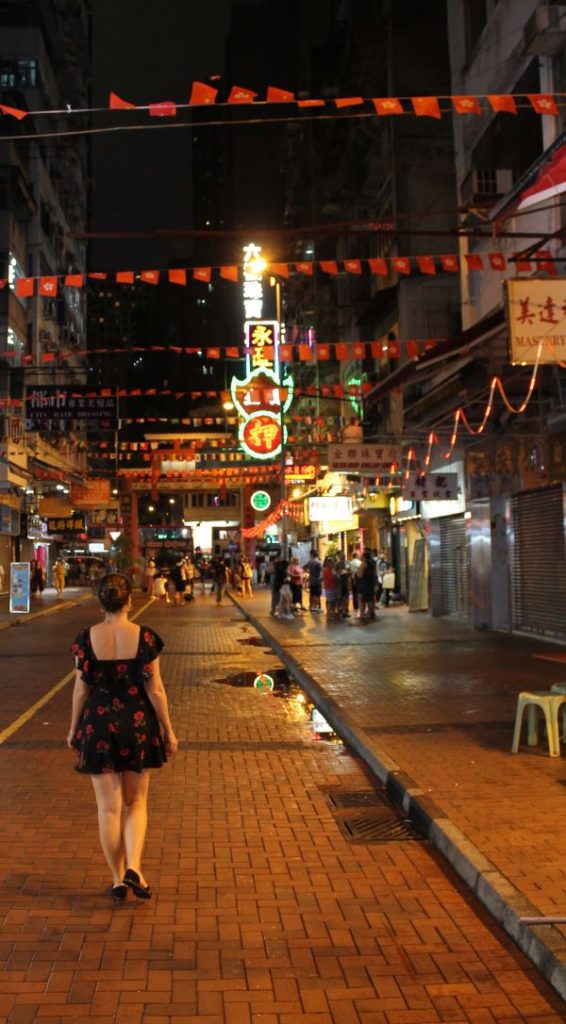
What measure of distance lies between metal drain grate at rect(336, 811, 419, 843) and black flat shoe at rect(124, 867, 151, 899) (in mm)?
1703

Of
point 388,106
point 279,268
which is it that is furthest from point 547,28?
point 388,106

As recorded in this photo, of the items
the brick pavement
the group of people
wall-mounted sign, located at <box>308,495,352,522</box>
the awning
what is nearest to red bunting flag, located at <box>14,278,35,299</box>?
the awning

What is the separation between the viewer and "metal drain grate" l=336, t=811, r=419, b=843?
602 cm

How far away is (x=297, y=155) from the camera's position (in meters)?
52.0

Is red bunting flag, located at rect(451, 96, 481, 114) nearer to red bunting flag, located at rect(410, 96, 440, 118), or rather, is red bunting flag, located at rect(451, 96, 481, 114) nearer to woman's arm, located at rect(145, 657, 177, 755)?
red bunting flag, located at rect(410, 96, 440, 118)

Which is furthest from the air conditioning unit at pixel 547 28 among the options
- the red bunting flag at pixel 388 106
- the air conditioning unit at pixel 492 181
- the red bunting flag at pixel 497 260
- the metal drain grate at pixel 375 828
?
the metal drain grate at pixel 375 828

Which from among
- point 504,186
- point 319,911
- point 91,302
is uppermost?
point 91,302

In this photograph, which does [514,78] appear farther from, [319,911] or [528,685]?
[319,911]

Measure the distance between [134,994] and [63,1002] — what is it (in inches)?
11.7

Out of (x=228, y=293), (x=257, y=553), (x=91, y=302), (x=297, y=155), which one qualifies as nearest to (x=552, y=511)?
(x=297, y=155)

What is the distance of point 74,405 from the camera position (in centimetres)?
2519

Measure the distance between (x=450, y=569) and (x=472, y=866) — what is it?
18.0m

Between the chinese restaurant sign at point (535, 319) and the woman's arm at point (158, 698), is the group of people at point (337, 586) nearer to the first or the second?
the chinese restaurant sign at point (535, 319)

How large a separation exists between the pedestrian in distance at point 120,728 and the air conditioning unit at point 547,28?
12.5 meters
